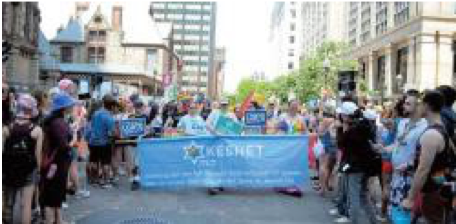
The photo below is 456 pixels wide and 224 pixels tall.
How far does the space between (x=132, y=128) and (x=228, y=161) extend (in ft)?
8.45

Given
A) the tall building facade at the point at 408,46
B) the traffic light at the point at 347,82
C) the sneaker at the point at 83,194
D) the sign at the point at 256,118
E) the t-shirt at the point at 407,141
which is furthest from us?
the tall building facade at the point at 408,46

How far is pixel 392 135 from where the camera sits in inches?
415

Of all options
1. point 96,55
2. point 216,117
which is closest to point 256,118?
point 216,117

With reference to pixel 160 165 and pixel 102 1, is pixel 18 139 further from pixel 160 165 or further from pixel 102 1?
pixel 102 1

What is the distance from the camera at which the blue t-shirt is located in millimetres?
13219

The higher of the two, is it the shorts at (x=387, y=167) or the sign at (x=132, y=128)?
the sign at (x=132, y=128)

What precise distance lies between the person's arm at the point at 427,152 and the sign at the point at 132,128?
29.4 ft

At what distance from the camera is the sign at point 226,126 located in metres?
14.0

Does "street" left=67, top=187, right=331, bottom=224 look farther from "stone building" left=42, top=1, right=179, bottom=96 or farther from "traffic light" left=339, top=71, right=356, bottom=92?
"stone building" left=42, top=1, right=179, bottom=96

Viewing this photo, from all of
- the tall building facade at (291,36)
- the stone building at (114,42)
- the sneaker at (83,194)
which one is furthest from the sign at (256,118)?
the tall building facade at (291,36)

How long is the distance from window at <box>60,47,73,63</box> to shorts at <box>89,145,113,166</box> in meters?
78.7

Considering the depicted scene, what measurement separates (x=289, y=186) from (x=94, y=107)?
4455mm

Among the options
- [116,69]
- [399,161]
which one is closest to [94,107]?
[399,161]

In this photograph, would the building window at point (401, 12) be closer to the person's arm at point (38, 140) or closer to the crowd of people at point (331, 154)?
the crowd of people at point (331, 154)
